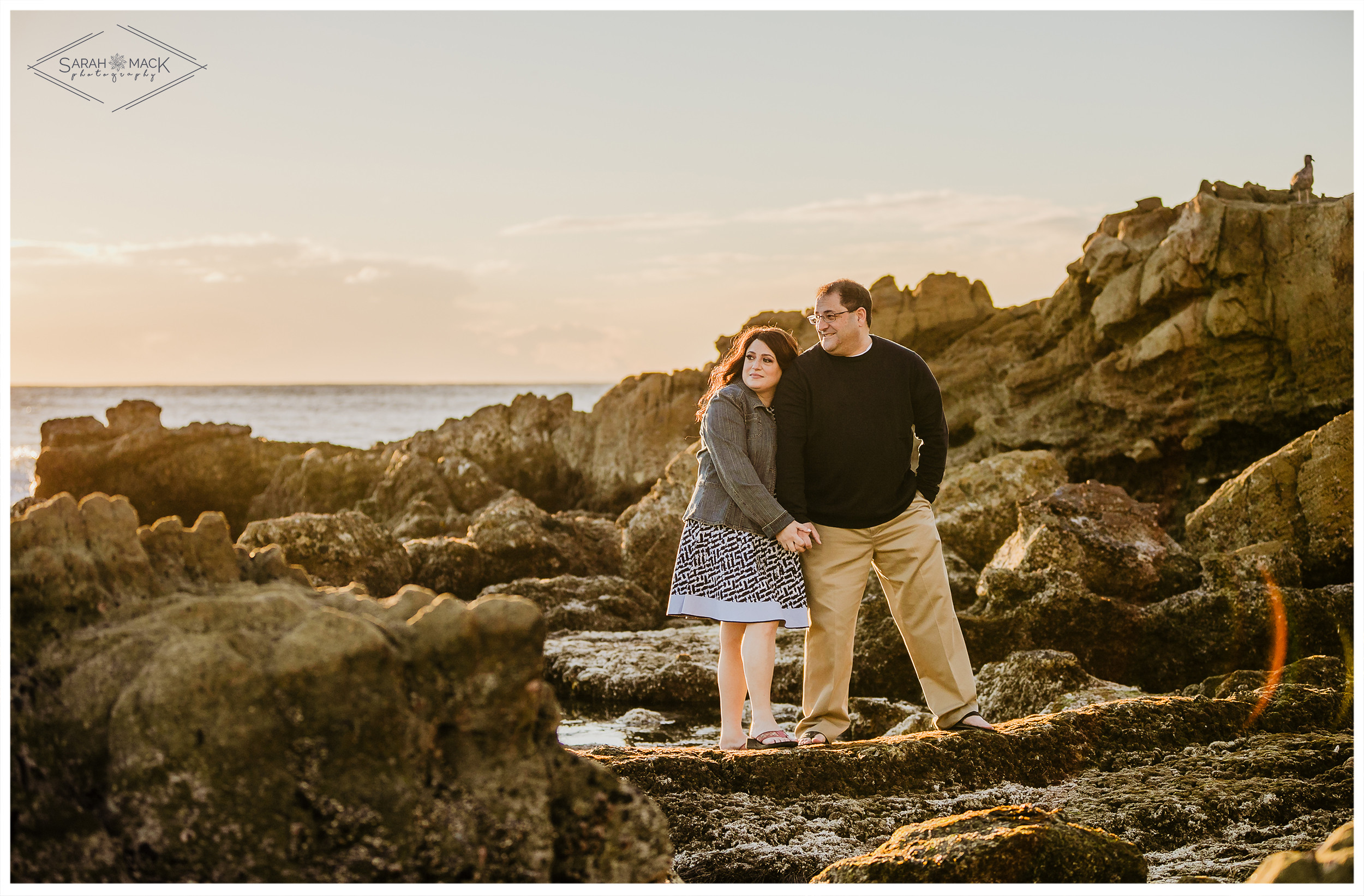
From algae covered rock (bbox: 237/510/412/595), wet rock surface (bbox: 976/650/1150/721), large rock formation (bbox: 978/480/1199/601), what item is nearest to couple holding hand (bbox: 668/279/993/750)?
wet rock surface (bbox: 976/650/1150/721)

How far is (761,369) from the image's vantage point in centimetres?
523

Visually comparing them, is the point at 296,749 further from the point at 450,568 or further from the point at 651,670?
the point at 450,568

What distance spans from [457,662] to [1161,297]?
15.7m

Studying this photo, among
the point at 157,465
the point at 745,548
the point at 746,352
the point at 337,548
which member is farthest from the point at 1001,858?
the point at 157,465

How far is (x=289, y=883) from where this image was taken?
271 cm

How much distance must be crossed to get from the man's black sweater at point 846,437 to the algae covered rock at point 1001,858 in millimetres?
1807

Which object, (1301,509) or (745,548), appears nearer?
(745,548)

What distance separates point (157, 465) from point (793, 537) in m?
19.1

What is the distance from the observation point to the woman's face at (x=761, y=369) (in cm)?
523

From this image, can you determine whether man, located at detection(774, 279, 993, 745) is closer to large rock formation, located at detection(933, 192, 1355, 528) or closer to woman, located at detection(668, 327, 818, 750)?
woman, located at detection(668, 327, 818, 750)

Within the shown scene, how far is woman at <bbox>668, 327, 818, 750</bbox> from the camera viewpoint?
5.08 metres

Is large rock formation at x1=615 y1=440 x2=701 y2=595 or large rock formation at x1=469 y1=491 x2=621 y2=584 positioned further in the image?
large rock formation at x1=469 y1=491 x2=621 y2=584

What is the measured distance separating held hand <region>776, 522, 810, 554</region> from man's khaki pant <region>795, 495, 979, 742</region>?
0.24 m

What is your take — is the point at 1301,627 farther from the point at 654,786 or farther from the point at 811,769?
the point at 654,786
